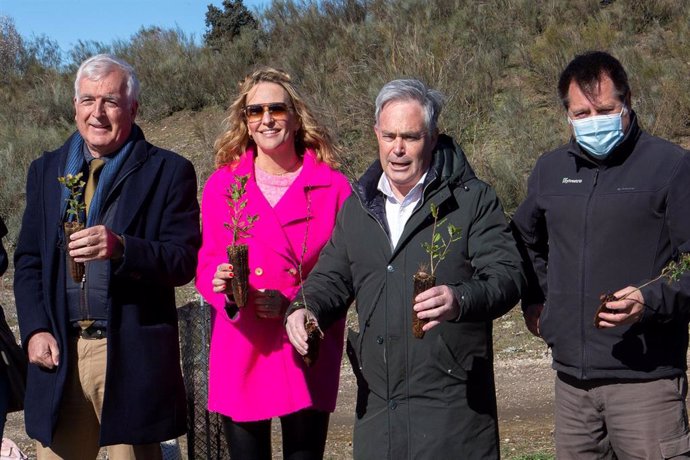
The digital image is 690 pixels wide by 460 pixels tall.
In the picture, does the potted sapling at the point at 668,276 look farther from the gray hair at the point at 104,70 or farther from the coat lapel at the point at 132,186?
the gray hair at the point at 104,70

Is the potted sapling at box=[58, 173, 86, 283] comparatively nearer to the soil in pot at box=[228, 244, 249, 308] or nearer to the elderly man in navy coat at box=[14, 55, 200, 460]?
the elderly man in navy coat at box=[14, 55, 200, 460]

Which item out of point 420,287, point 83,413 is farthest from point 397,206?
point 83,413

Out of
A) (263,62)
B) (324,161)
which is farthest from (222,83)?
(324,161)

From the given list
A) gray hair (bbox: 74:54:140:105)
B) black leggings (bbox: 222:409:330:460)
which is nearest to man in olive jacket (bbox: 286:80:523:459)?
black leggings (bbox: 222:409:330:460)

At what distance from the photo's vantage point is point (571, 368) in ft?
12.9

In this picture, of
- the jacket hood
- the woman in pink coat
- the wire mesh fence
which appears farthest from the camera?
the wire mesh fence

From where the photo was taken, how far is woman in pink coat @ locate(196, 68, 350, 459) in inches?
171

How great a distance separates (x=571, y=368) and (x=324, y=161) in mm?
1452

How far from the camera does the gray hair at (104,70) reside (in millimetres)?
4285

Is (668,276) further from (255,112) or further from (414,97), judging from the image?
(255,112)

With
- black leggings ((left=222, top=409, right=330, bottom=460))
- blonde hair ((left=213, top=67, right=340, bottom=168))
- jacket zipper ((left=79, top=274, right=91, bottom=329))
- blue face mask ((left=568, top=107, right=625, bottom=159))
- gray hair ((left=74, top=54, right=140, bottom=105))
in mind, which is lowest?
black leggings ((left=222, top=409, right=330, bottom=460))

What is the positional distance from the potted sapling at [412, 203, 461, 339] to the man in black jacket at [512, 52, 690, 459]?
0.53 meters

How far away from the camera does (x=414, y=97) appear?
12.5 feet

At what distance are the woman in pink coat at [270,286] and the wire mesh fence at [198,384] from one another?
512mm
